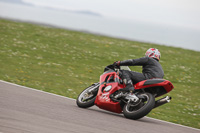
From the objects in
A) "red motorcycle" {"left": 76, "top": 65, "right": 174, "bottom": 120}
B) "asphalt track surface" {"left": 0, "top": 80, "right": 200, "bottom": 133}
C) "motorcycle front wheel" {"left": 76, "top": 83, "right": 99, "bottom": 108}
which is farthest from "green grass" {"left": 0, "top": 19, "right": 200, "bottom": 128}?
"asphalt track surface" {"left": 0, "top": 80, "right": 200, "bottom": 133}

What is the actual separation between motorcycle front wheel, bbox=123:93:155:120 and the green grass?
1.96 metres

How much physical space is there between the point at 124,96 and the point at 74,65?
392 inches

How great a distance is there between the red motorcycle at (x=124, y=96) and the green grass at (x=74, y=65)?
1.82 m

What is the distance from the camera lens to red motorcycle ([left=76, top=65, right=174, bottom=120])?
753cm

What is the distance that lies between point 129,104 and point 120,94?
431mm

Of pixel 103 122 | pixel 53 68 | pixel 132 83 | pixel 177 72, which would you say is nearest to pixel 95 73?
pixel 53 68

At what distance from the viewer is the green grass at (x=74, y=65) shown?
11660 millimetres

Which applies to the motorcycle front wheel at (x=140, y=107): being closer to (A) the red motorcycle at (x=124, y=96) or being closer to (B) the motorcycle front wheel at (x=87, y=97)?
(A) the red motorcycle at (x=124, y=96)

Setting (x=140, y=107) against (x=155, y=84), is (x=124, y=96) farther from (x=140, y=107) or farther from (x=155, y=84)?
(x=155, y=84)

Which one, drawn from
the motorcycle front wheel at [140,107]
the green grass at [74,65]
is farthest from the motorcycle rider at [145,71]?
the green grass at [74,65]

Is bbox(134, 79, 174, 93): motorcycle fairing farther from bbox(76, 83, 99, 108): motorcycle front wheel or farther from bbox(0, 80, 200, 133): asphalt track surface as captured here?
bbox(76, 83, 99, 108): motorcycle front wheel

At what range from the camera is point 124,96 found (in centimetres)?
794

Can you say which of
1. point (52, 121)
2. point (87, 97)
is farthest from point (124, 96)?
point (52, 121)

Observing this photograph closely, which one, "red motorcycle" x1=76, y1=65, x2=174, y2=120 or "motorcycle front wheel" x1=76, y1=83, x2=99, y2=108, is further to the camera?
"motorcycle front wheel" x1=76, y1=83, x2=99, y2=108
